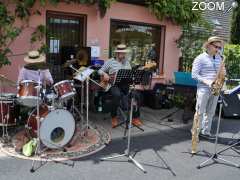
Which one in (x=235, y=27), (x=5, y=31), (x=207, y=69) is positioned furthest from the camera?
(x=235, y=27)

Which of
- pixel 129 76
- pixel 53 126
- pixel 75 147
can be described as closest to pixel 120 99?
pixel 129 76

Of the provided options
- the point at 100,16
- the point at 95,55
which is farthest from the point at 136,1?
the point at 95,55

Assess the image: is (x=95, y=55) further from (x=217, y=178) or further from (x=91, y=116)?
(x=217, y=178)

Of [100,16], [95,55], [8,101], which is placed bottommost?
[8,101]

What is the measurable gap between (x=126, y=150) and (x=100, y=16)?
160 inches

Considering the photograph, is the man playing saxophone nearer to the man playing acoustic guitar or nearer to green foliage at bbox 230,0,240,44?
the man playing acoustic guitar

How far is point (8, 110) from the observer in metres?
6.24

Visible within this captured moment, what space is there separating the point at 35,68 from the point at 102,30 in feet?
12.2

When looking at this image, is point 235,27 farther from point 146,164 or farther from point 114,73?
point 146,164

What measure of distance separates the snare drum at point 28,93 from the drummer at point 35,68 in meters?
0.26

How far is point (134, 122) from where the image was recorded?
313 inches

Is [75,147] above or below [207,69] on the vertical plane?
below

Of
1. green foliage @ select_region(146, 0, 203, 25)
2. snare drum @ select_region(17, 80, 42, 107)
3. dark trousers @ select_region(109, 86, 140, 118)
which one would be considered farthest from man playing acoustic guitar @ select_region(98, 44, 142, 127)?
green foliage @ select_region(146, 0, 203, 25)

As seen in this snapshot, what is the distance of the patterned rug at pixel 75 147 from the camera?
5.68m
